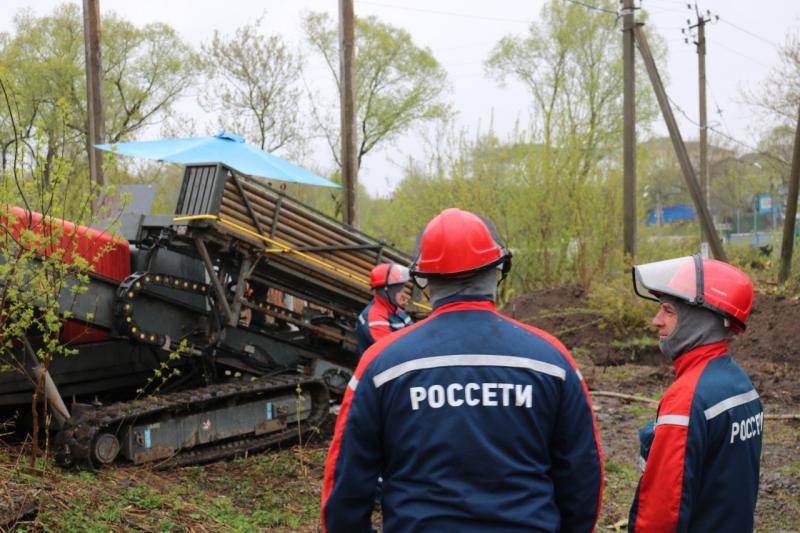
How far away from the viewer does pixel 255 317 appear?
31.8 feet

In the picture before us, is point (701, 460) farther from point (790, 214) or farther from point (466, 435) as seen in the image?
point (790, 214)

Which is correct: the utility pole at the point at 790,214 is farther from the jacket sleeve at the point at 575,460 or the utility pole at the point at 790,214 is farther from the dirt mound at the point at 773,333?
the jacket sleeve at the point at 575,460

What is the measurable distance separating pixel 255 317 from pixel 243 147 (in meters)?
3.45

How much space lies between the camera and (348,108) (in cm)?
1477

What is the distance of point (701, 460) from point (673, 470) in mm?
120

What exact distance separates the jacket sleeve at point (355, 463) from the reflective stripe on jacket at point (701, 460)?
1001 mm

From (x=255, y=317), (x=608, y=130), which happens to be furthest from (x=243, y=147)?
(x=608, y=130)

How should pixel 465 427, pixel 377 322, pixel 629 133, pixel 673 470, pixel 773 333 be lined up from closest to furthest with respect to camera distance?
1. pixel 465 427
2. pixel 673 470
3. pixel 377 322
4. pixel 773 333
5. pixel 629 133

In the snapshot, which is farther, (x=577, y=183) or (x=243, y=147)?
(x=577, y=183)

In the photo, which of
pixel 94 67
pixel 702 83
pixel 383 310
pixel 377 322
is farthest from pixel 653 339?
pixel 702 83

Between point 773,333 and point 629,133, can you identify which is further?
point 629,133

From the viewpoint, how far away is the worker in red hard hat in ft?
10.00

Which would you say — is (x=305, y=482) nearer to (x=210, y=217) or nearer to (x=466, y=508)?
(x=210, y=217)

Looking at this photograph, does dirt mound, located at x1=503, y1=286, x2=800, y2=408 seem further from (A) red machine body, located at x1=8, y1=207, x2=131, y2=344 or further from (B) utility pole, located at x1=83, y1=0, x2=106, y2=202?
(B) utility pole, located at x1=83, y1=0, x2=106, y2=202
